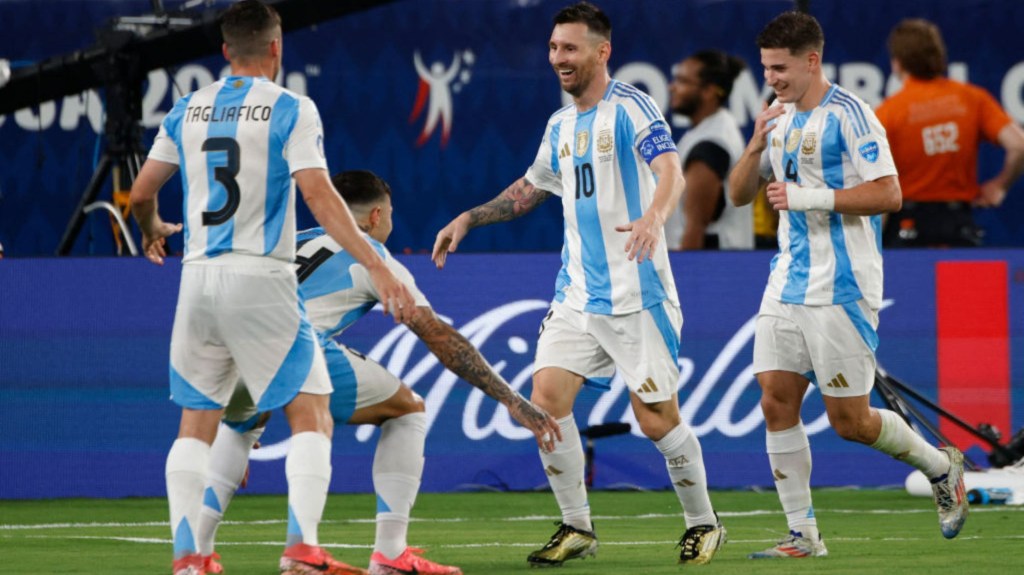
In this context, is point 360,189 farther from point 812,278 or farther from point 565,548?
point 812,278

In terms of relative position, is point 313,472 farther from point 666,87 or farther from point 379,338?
point 666,87

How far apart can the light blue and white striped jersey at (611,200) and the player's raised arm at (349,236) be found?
5.57 ft

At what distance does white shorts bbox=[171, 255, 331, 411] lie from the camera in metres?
5.86

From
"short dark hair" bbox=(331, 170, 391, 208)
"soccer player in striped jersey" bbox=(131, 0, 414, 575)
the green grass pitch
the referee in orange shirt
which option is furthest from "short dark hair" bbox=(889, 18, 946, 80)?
"soccer player in striped jersey" bbox=(131, 0, 414, 575)

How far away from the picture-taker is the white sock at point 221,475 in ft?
21.3

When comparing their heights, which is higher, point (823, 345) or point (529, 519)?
point (823, 345)

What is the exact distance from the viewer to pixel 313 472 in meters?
5.87

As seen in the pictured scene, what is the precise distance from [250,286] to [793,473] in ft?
8.80

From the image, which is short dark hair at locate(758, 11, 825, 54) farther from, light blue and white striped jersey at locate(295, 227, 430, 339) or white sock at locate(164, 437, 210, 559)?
white sock at locate(164, 437, 210, 559)

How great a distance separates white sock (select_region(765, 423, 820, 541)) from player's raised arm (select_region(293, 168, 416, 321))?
7.54 feet

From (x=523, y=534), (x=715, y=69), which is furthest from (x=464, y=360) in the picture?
(x=715, y=69)

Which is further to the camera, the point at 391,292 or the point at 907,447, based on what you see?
the point at 907,447

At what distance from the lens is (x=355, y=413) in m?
6.69

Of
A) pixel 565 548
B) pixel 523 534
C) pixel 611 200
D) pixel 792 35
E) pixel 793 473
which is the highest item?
pixel 792 35
